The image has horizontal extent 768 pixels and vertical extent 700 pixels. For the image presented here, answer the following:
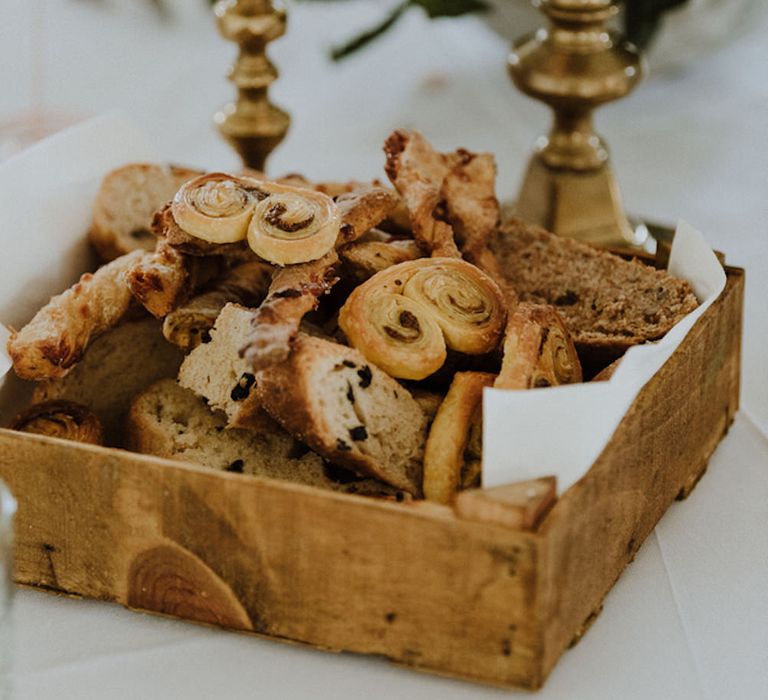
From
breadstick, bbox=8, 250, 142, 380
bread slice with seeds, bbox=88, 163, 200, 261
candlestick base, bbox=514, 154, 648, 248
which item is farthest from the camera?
candlestick base, bbox=514, 154, 648, 248

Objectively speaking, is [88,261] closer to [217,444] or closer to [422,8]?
[217,444]

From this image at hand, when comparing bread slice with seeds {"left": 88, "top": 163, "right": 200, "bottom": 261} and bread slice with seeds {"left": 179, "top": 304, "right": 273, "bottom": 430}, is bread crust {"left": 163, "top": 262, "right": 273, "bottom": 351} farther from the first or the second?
bread slice with seeds {"left": 88, "top": 163, "right": 200, "bottom": 261}

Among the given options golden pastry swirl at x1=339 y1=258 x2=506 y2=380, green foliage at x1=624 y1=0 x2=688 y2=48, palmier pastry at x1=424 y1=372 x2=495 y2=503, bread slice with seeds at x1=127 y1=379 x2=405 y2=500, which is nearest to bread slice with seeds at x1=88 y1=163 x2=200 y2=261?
bread slice with seeds at x1=127 y1=379 x2=405 y2=500

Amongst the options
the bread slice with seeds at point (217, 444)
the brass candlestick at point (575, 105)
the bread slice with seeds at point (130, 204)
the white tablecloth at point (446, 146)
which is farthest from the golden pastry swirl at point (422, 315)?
the brass candlestick at point (575, 105)

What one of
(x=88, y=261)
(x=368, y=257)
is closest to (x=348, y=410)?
(x=368, y=257)

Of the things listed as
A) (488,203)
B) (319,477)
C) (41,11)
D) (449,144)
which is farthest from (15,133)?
(319,477)

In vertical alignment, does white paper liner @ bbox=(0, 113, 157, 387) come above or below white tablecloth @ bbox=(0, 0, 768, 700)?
above

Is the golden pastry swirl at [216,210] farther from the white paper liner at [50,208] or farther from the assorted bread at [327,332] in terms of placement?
the white paper liner at [50,208]
